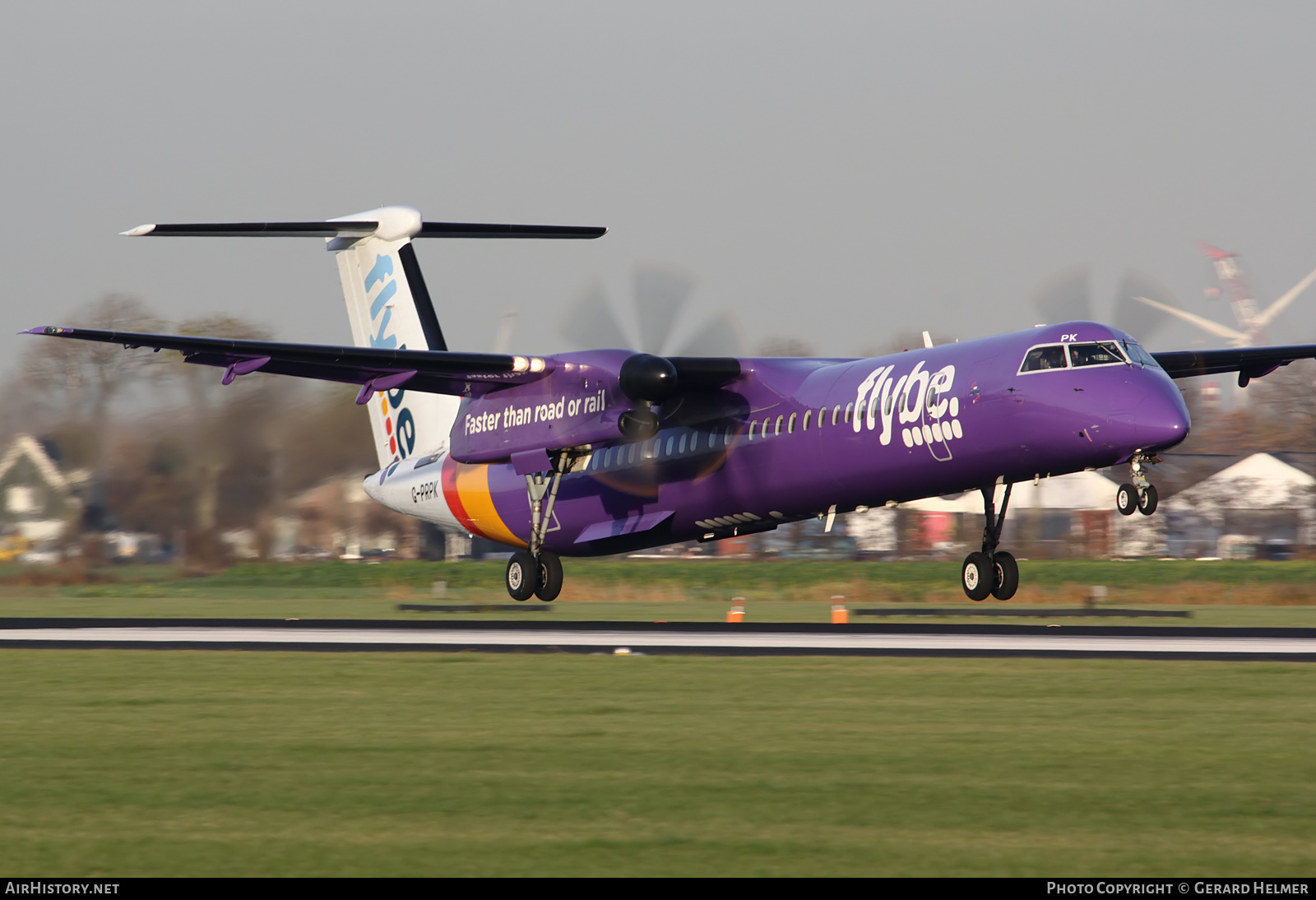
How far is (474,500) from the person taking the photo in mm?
26781

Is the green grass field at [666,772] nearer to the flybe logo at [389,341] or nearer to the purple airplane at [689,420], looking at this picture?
the purple airplane at [689,420]

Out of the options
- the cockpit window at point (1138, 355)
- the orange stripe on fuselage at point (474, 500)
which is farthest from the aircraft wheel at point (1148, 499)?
the orange stripe on fuselage at point (474, 500)

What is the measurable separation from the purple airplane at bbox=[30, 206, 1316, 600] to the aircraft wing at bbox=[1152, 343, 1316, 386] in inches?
1.5

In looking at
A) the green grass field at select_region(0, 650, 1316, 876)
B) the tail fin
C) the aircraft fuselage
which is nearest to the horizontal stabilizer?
the tail fin

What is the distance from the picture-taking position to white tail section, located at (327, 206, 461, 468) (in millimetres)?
28266

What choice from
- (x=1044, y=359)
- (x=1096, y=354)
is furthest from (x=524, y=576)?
(x=1096, y=354)

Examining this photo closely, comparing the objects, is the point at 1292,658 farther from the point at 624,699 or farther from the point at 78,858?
the point at 78,858

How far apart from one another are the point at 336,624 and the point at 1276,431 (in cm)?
4821

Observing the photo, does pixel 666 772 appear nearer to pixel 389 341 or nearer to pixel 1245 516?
pixel 389 341

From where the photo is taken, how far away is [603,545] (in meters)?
24.7

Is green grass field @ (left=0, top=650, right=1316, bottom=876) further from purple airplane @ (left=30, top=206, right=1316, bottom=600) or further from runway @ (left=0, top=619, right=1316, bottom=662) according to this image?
purple airplane @ (left=30, top=206, right=1316, bottom=600)

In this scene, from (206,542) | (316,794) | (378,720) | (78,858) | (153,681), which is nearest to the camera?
(78,858)

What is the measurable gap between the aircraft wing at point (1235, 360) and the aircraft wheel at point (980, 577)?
4.76 meters

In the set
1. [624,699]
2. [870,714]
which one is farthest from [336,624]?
[870,714]
